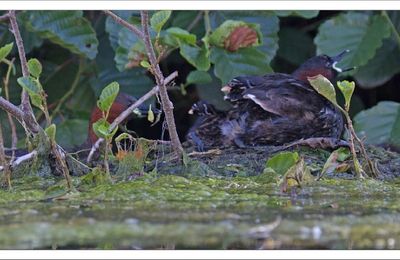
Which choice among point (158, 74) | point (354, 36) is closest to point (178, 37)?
point (158, 74)

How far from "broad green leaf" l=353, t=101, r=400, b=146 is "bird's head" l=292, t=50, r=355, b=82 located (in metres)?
0.37

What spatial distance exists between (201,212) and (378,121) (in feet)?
8.67

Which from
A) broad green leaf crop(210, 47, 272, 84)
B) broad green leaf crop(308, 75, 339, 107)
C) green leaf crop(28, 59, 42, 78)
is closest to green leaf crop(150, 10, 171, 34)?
green leaf crop(28, 59, 42, 78)

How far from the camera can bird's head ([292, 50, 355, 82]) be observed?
15.0 feet

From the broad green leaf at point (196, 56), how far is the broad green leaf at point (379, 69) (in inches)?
63.7

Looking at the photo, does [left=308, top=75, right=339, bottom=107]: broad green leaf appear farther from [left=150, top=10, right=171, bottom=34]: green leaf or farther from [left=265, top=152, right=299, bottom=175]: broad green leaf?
[left=150, top=10, right=171, bottom=34]: green leaf

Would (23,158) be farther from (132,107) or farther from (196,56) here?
(196,56)

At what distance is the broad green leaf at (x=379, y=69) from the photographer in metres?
5.52

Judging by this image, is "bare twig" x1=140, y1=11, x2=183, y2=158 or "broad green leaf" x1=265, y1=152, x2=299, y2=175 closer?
"bare twig" x1=140, y1=11, x2=183, y2=158

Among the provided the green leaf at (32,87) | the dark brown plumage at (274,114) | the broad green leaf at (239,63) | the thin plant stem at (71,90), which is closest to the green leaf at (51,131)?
the green leaf at (32,87)

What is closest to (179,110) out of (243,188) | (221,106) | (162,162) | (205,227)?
(221,106)

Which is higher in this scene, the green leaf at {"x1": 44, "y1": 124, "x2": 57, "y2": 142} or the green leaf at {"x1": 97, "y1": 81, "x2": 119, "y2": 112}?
the green leaf at {"x1": 97, "y1": 81, "x2": 119, "y2": 112}

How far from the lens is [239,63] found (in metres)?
4.66

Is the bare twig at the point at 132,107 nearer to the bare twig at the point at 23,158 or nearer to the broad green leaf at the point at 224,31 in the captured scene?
the bare twig at the point at 23,158
